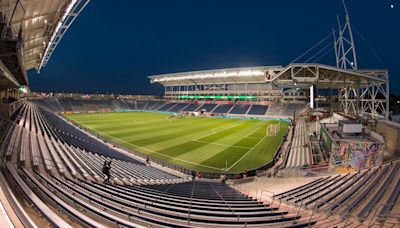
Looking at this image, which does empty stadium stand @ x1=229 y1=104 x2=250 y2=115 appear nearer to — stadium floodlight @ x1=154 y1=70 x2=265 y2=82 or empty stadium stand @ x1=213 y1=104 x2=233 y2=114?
empty stadium stand @ x1=213 y1=104 x2=233 y2=114

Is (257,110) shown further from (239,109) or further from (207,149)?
(207,149)

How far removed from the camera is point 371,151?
1186 centimetres

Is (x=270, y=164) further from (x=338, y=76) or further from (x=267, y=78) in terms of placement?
(x=338, y=76)

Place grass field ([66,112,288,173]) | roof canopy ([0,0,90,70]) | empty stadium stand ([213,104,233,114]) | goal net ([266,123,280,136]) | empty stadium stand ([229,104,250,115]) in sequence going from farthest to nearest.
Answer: empty stadium stand ([213,104,233,114]) < empty stadium stand ([229,104,250,115]) < goal net ([266,123,280,136]) < grass field ([66,112,288,173]) < roof canopy ([0,0,90,70])

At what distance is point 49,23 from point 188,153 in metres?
16.1

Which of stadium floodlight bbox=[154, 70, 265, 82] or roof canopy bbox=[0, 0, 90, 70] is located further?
stadium floodlight bbox=[154, 70, 265, 82]

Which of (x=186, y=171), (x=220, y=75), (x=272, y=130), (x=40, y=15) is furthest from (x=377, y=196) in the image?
(x=220, y=75)

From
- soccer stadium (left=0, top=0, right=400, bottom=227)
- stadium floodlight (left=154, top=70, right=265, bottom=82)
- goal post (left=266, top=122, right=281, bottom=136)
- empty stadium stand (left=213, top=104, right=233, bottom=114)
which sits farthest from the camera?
empty stadium stand (left=213, top=104, right=233, bottom=114)

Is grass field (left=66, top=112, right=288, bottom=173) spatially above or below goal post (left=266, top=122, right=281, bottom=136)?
below

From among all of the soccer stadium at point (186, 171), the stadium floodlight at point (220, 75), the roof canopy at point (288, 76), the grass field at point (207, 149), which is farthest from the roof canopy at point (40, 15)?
the stadium floodlight at point (220, 75)

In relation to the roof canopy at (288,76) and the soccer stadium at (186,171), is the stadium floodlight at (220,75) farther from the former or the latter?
the soccer stadium at (186,171)

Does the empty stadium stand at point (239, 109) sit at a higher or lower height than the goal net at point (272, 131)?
higher

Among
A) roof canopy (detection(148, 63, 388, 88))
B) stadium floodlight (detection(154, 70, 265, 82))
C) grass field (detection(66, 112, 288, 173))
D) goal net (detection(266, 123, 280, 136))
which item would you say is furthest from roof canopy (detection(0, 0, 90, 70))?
stadium floodlight (detection(154, 70, 265, 82))

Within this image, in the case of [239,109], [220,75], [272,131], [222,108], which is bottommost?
[272,131]
